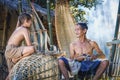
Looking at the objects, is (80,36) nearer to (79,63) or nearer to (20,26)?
(79,63)

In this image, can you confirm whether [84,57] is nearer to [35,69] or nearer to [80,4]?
[35,69]

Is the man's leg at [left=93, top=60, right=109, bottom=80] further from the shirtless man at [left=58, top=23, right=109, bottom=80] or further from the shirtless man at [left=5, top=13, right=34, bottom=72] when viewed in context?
the shirtless man at [left=5, top=13, right=34, bottom=72]

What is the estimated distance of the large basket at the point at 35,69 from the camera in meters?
3.28

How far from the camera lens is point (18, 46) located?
12.4 feet

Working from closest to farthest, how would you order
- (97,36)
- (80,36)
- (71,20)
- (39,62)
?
1. (39,62)
2. (80,36)
3. (71,20)
4. (97,36)

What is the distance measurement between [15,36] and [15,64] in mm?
399

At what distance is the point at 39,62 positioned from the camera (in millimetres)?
3389

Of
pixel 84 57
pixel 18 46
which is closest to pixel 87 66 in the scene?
pixel 84 57

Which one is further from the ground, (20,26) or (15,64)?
(20,26)

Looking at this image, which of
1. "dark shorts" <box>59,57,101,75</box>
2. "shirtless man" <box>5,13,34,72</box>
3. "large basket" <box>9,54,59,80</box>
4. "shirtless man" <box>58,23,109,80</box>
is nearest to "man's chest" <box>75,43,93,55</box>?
"shirtless man" <box>58,23,109,80</box>

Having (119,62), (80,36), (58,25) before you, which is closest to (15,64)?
(80,36)

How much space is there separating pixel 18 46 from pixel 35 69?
0.53 m

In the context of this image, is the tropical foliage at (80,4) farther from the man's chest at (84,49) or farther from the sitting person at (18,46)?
the sitting person at (18,46)

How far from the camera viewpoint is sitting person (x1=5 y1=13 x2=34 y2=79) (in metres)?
3.54
